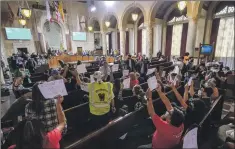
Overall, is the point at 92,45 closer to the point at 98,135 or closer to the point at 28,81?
the point at 28,81

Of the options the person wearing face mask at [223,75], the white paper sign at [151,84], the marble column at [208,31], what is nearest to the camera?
the person wearing face mask at [223,75]

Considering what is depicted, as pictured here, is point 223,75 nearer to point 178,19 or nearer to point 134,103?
point 134,103

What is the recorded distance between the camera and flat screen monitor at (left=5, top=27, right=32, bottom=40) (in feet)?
40.6

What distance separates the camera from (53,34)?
16438 mm

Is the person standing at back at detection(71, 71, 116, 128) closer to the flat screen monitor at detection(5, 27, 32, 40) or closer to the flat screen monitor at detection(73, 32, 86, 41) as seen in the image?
the flat screen monitor at detection(5, 27, 32, 40)

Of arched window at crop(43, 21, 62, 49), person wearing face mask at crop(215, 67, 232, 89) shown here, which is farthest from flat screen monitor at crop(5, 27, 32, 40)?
person wearing face mask at crop(215, 67, 232, 89)

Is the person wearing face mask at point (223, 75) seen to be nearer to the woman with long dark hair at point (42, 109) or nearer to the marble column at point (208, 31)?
the woman with long dark hair at point (42, 109)

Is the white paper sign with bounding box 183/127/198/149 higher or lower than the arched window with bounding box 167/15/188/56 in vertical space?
lower

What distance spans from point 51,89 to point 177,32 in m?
12.3

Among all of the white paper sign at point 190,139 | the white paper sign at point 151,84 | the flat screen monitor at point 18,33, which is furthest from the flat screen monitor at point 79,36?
the white paper sign at point 190,139

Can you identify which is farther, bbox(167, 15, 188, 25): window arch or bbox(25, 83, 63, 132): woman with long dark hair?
bbox(167, 15, 188, 25): window arch

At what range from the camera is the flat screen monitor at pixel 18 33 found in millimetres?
12384

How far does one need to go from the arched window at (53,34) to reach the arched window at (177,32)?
12658 millimetres

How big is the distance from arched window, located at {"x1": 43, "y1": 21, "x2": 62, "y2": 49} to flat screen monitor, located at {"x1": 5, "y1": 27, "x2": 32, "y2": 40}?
2380 mm
